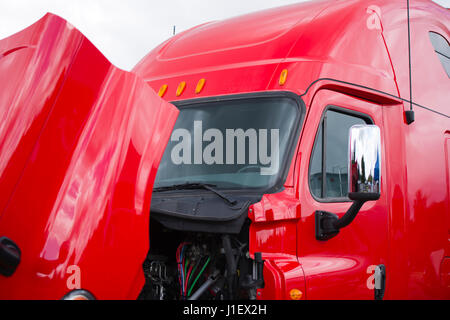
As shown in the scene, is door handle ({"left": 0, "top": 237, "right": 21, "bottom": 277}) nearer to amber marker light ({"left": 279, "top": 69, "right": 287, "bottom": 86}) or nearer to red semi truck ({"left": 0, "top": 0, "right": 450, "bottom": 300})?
red semi truck ({"left": 0, "top": 0, "right": 450, "bottom": 300})

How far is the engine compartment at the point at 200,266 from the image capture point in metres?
3.11

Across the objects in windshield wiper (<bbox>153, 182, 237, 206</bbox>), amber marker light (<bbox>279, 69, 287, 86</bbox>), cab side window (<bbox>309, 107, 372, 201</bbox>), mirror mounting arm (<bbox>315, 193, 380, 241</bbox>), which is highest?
amber marker light (<bbox>279, 69, 287, 86</bbox>)

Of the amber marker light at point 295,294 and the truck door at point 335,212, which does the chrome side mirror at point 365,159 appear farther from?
the amber marker light at point 295,294

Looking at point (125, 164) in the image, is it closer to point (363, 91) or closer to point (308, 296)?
point (308, 296)

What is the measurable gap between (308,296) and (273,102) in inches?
49.2

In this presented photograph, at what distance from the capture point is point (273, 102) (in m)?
3.56

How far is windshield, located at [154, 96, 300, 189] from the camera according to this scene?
11.3 feet

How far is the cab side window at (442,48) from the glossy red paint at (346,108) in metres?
0.11

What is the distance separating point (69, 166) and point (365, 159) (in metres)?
1.56

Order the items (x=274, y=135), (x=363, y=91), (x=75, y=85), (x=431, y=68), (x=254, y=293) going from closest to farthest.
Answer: (x=75, y=85), (x=254, y=293), (x=274, y=135), (x=363, y=91), (x=431, y=68)

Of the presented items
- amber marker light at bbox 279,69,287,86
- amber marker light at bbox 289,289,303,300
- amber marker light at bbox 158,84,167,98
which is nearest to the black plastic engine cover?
amber marker light at bbox 289,289,303,300

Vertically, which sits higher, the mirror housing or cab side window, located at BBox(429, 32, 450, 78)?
cab side window, located at BBox(429, 32, 450, 78)

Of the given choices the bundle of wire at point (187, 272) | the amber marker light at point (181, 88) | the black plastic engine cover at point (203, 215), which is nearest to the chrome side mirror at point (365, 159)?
the black plastic engine cover at point (203, 215)
